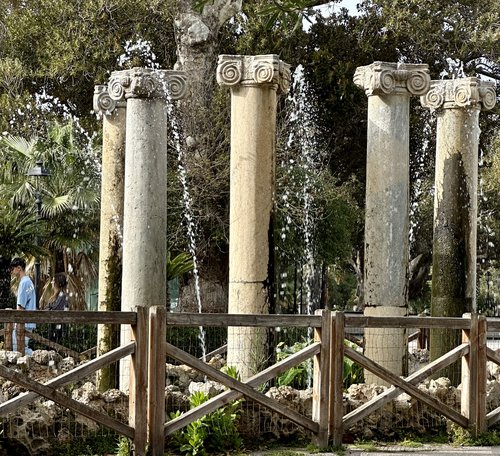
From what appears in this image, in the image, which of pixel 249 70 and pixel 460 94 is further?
pixel 460 94

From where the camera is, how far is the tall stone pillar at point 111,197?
49.6ft

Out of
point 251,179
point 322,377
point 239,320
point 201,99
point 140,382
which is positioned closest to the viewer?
point 140,382

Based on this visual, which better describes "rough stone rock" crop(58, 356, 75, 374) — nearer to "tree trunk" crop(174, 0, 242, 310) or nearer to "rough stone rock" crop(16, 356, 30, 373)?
"rough stone rock" crop(16, 356, 30, 373)

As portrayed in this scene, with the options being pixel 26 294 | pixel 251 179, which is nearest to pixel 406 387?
pixel 251 179

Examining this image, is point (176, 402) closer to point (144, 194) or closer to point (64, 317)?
point (64, 317)

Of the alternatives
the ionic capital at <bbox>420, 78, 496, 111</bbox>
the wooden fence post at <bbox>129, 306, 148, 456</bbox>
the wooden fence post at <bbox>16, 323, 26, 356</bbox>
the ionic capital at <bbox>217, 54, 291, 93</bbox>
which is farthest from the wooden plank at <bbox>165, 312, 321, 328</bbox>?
the wooden fence post at <bbox>16, 323, 26, 356</bbox>

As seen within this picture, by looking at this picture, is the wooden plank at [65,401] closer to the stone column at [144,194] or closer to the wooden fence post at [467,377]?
the wooden fence post at [467,377]

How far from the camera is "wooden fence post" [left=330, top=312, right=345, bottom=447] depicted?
10.6 meters

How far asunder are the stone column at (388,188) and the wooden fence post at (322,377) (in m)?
3.86

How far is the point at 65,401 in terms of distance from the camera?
916 centimetres

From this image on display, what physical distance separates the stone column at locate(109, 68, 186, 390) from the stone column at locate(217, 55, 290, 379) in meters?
0.97

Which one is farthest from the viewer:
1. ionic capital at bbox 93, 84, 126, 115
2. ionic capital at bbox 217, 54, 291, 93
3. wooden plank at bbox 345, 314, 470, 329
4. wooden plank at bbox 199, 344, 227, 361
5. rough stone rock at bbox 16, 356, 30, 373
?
ionic capital at bbox 93, 84, 126, 115

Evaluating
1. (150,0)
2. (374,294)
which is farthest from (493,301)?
(374,294)

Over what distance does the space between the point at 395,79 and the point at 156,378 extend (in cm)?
646
